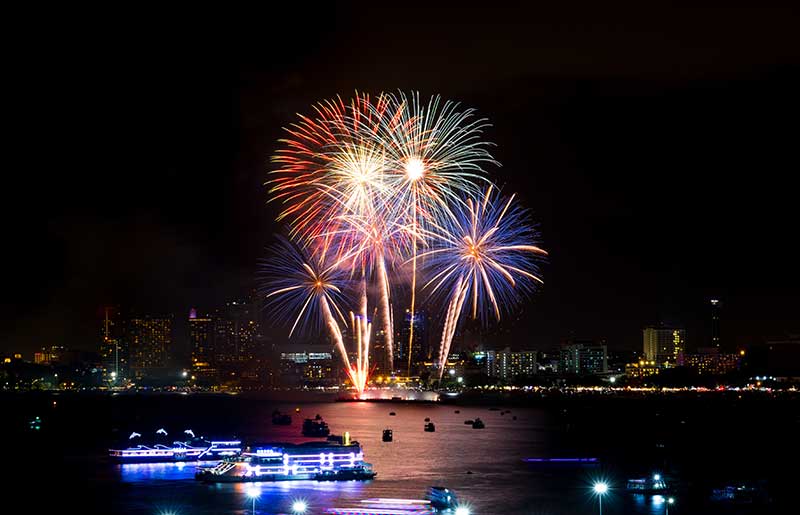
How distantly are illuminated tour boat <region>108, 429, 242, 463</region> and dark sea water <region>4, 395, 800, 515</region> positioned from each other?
1410 mm

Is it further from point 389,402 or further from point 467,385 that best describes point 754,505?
point 467,385

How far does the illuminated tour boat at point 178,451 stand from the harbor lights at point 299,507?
551 inches

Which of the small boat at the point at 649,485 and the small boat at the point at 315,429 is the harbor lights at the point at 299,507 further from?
the small boat at the point at 315,429

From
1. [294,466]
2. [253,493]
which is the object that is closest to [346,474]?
[294,466]

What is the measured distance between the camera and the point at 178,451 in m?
52.9

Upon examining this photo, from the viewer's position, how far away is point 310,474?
44.7 metres

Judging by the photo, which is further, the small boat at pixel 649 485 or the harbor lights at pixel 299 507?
the small boat at pixel 649 485

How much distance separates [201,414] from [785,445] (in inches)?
2502

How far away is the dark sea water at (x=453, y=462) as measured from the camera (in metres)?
39.1

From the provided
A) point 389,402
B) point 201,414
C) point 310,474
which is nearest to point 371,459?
point 310,474

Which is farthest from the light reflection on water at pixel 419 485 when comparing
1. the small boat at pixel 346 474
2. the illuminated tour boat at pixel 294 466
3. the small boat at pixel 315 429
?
the small boat at pixel 315 429

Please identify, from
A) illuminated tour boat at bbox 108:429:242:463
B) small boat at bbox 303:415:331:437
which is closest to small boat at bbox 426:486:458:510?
illuminated tour boat at bbox 108:429:242:463

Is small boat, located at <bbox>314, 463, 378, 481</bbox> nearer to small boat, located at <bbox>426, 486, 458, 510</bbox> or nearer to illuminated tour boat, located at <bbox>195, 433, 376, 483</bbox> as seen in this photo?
illuminated tour boat, located at <bbox>195, 433, 376, 483</bbox>

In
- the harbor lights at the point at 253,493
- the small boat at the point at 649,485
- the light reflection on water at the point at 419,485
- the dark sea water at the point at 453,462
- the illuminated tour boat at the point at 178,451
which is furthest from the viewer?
the illuminated tour boat at the point at 178,451
